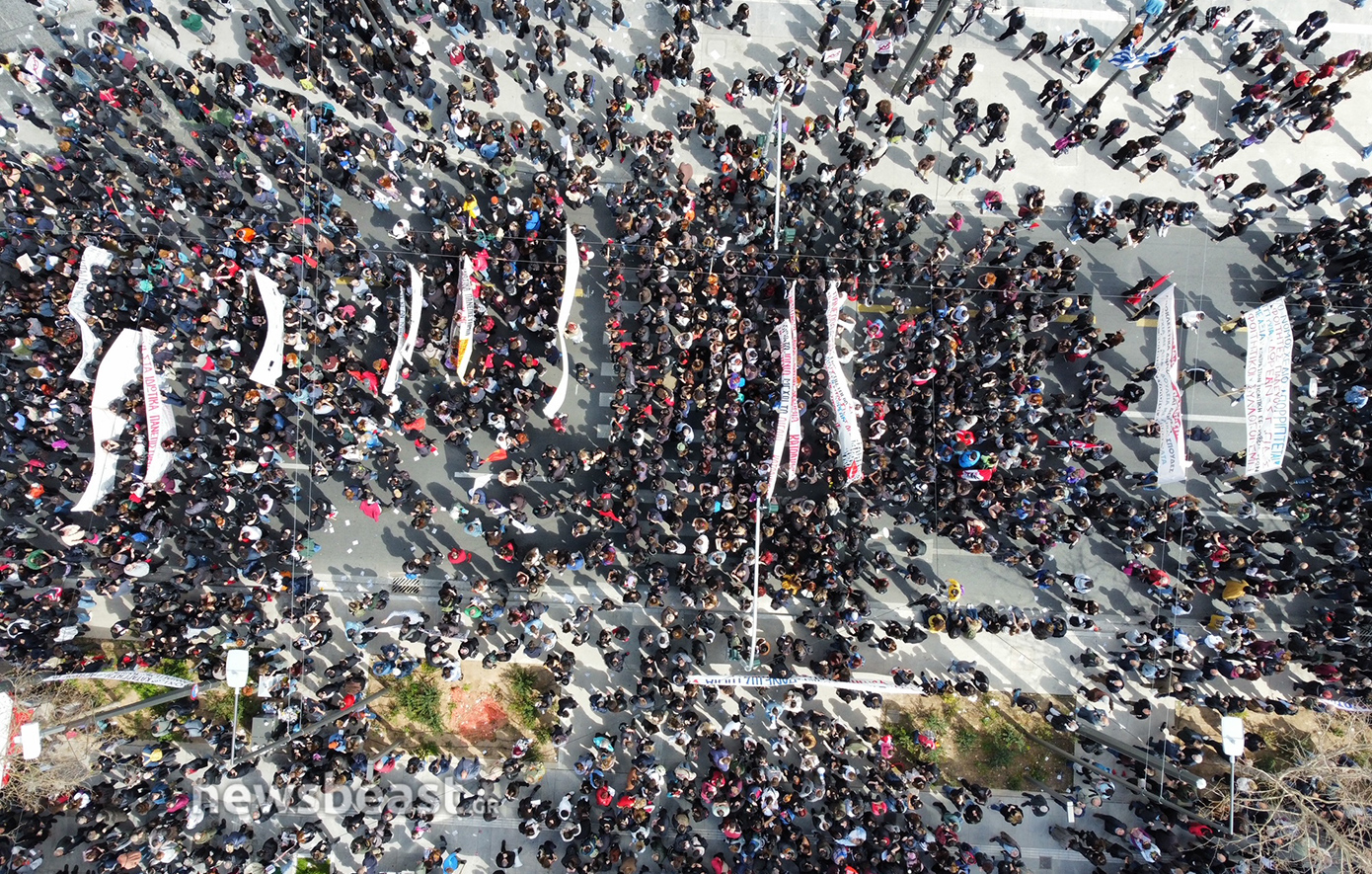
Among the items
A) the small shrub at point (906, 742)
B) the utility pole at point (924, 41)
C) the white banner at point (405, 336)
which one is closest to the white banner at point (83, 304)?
the white banner at point (405, 336)

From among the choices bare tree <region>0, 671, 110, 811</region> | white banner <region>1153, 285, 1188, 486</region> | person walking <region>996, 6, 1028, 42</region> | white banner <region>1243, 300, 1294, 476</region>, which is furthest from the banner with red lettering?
white banner <region>1243, 300, 1294, 476</region>

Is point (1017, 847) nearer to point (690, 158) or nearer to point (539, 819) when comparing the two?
point (539, 819)

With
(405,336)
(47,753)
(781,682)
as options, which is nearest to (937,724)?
(781,682)

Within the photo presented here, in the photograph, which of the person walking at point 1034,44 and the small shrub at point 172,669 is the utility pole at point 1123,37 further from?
the small shrub at point 172,669

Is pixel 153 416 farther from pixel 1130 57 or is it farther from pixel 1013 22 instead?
pixel 1130 57

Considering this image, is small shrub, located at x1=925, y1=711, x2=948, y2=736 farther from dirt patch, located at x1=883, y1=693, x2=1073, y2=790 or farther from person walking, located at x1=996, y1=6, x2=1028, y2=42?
person walking, located at x1=996, y1=6, x2=1028, y2=42

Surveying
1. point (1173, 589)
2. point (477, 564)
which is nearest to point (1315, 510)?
point (1173, 589)
